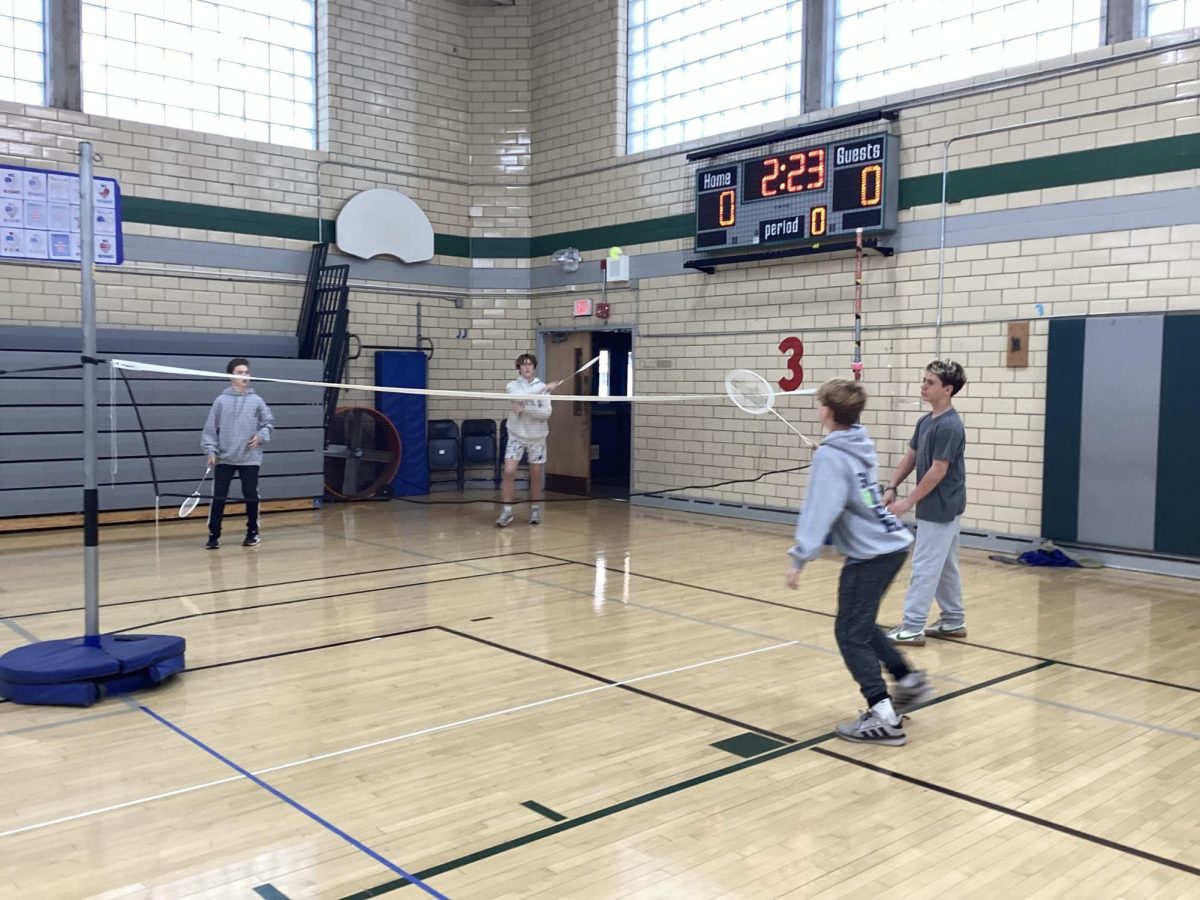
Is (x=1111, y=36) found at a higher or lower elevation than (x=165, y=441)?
higher

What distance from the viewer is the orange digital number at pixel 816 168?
11336 millimetres

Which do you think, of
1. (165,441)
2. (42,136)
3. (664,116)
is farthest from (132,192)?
(664,116)

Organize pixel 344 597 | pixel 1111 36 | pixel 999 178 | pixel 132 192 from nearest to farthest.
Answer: pixel 344 597, pixel 1111 36, pixel 999 178, pixel 132 192

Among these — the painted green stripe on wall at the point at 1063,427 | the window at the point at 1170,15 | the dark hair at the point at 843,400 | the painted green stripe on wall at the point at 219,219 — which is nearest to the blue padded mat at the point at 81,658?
the dark hair at the point at 843,400

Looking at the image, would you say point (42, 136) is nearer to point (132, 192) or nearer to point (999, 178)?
point (132, 192)

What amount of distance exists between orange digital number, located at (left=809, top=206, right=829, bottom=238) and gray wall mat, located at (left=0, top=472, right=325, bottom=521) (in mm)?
6674

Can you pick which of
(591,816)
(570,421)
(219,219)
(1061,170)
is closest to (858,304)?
(1061,170)

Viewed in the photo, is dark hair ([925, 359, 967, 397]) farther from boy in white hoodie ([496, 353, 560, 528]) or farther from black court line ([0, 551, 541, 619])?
boy in white hoodie ([496, 353, 560, 528])

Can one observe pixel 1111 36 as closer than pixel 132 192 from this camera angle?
Yes

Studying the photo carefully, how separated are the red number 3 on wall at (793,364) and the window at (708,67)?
2773 mm

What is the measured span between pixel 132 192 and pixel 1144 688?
472 inches

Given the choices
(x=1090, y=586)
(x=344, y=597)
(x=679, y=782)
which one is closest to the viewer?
(x=679, y=782)

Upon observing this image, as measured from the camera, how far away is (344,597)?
790 centimetres

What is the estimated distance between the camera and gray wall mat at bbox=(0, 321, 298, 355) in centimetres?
1124
